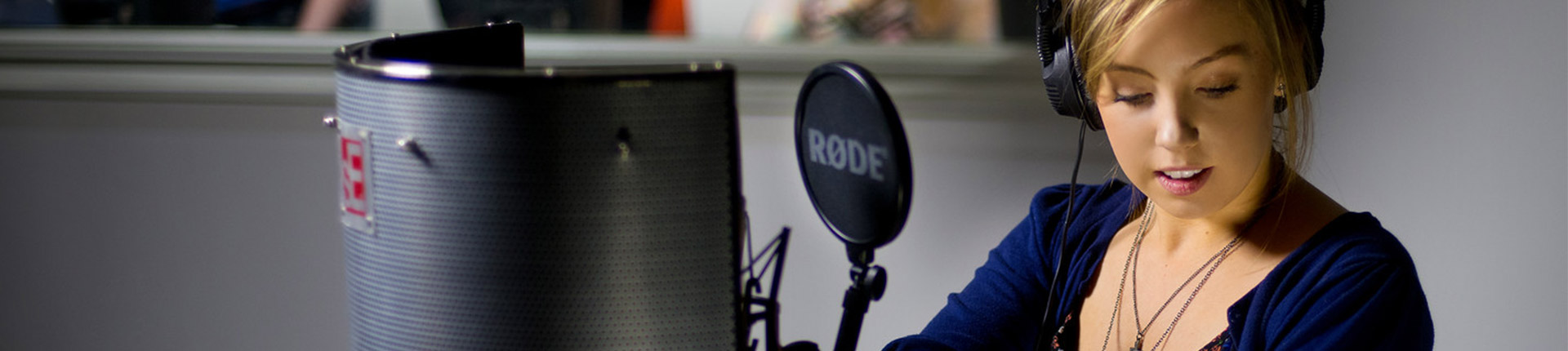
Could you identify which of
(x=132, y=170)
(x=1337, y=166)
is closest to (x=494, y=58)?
(x=1337, y=166)

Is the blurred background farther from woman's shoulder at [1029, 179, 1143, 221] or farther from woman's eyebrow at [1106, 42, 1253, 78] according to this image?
woman's eyebrow at [1106, 42, 1253, 78]

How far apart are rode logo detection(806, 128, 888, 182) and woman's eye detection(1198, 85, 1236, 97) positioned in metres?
0.24

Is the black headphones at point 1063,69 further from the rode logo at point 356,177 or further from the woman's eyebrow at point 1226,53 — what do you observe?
the rode logo at point 356,177

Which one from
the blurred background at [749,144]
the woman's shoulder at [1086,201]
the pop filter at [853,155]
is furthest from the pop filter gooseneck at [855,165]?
the blurred background at [749,144]

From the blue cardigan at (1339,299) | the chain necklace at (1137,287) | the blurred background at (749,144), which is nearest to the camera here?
the blue cardigan at (1339,299)

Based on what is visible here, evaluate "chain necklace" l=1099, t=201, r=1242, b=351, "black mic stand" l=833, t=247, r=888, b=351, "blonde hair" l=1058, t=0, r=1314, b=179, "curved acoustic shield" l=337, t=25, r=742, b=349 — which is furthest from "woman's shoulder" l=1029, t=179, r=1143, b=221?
"curved acoustic shield" l=337, t=25, r=742, b=349

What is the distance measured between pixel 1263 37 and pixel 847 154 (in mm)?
275

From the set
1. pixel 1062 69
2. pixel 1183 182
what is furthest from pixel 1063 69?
pixel 1183 182

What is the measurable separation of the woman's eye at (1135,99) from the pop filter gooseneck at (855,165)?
0.21 metres

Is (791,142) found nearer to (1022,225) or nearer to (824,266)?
(824,266)

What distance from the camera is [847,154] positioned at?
70 centimetres

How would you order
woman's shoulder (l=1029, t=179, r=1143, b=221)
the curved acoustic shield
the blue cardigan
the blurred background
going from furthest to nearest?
the blurred background < woman's shoulder (l=1029, t=179, r=1143, b=221) < the blue cardigan < the curved acoustic shield

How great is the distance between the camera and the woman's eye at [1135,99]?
83 centimetres

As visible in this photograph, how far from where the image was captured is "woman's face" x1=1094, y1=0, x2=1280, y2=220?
2.57 feet
